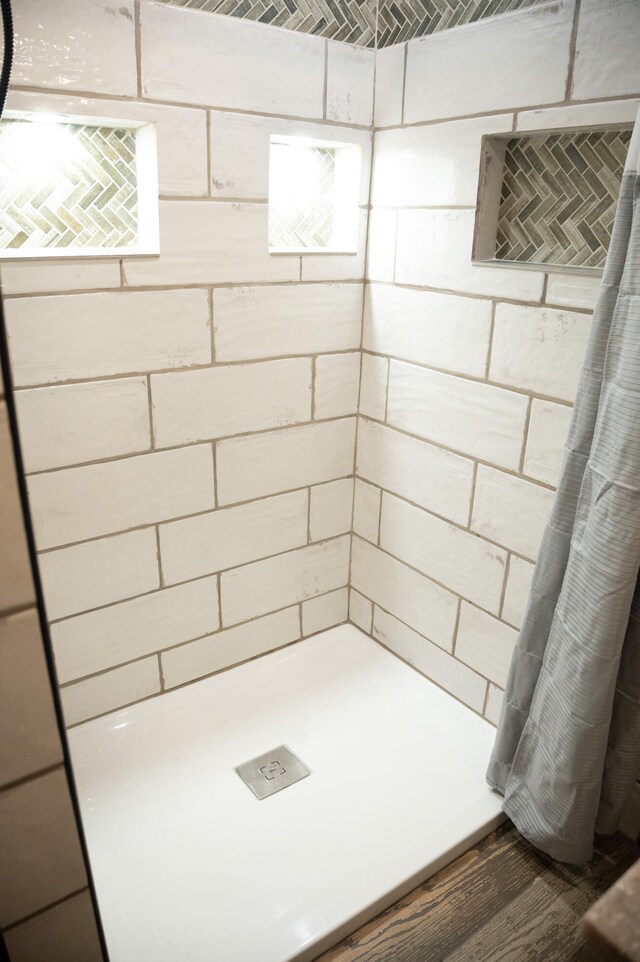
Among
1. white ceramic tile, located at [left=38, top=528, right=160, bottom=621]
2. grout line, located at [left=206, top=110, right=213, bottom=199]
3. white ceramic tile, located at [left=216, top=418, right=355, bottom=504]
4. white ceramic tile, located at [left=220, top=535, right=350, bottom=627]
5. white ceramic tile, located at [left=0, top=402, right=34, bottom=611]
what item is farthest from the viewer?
white ceramic tile, located at [left=220, top=535, right=350, bottom=627]

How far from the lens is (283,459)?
6.07ft

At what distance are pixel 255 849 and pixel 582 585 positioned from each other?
910 millimetres

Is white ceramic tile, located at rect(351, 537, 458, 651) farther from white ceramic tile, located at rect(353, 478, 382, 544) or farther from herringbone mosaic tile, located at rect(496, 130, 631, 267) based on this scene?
herringbone mosaic tile, located at rect(496, 130, 631, 267)

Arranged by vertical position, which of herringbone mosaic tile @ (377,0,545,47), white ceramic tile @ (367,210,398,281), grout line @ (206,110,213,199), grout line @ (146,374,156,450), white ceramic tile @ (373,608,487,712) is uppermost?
herringbone mosaic tile @ (377,0,545,47)

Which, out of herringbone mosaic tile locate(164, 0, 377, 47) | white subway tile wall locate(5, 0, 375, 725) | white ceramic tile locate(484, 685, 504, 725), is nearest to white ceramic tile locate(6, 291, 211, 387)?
white subway tile wall locate(5, 0, 375, 725)

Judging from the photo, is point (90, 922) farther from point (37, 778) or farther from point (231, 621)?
point (231, 621)

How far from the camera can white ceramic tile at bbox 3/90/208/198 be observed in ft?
4.21

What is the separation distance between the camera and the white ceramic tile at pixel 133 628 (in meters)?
1.64

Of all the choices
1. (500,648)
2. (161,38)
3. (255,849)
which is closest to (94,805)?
(255,849)

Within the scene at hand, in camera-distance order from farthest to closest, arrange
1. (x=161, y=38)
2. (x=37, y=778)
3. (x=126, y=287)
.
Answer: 1. (x=126, y=287)
2. (x=161, y=38)
3. (x=37, y=778)

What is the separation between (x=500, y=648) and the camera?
1.68 metres

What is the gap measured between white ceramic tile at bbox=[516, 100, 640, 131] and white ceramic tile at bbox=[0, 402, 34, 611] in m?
1.20

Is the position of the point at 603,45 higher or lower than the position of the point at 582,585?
higher

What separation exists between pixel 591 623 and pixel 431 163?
111 centimetres
